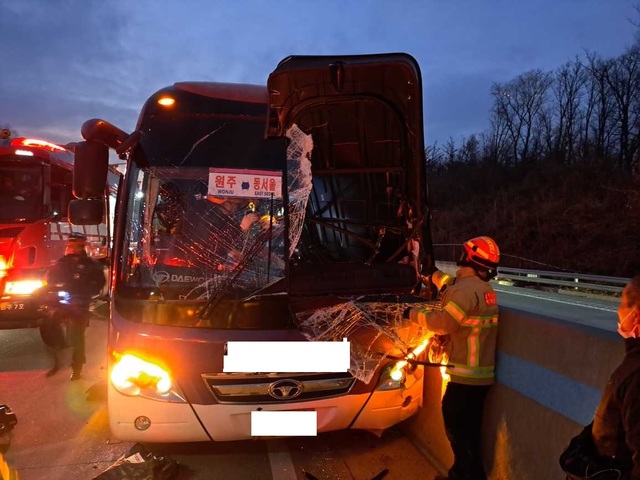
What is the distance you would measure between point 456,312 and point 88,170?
10.4 ft

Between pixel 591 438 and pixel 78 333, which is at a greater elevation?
pixel 591 438

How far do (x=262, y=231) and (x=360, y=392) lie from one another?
1.43 m

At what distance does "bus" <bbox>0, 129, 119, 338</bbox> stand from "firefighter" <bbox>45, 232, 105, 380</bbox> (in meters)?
1.34

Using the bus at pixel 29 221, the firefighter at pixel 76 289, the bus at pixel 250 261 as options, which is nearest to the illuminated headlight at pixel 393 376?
the bus at pixel 250 261

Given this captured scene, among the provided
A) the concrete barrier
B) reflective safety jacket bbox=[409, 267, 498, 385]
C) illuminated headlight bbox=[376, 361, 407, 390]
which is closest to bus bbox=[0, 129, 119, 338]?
illuminated headlight bbox=[376, 361, 407, 390]

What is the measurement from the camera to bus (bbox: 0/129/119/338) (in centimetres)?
813

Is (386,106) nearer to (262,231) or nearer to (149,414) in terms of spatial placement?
(262,231)

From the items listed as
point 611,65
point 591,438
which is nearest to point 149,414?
point 591,438

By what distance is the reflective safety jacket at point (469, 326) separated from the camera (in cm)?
339

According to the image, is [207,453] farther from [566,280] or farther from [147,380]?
[566,280]

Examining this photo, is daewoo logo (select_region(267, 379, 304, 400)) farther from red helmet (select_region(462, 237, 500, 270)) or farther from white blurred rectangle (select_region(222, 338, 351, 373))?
red helmet (select_region(462, 237, 500, 270))

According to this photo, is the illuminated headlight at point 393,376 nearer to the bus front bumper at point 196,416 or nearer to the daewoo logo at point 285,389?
the bus front bumper at point 196,416

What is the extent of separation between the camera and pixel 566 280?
2312 centimetres

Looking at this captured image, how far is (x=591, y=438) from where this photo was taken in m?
2.17
